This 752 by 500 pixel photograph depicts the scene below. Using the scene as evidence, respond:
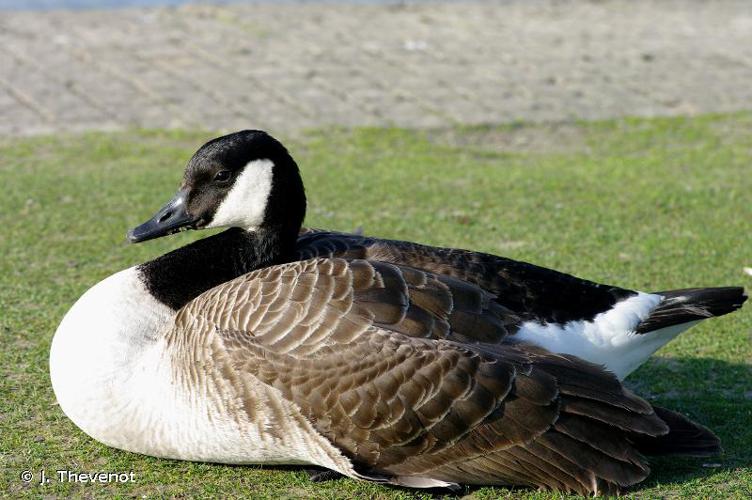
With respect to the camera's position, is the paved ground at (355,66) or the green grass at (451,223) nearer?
the green grass at (451,223)

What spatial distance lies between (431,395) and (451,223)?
407 centimetres

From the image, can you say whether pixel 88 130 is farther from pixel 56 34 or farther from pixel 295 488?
pixel 295 488

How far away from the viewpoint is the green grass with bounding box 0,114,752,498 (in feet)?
16.5

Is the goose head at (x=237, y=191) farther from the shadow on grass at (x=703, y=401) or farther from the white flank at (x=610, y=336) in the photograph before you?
the shadow on grass at (x=703, y=401)

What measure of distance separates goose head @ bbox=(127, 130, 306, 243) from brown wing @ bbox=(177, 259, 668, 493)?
69 centimetres

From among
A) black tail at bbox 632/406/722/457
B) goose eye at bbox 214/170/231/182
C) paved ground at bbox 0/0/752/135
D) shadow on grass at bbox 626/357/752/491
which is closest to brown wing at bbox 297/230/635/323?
goose eye at bbox 214/170/231/182

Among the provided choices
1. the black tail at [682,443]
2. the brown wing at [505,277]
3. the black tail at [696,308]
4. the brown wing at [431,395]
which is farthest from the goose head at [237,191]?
the black tail at [682,443]

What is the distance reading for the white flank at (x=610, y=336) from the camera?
16.5 feet

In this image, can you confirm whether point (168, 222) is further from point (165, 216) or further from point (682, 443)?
point (682, 443)

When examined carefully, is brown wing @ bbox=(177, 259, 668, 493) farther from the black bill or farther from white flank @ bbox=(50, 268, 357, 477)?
the black bill

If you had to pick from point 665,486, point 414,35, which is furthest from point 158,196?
point 414,35

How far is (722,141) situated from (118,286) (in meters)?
7.50

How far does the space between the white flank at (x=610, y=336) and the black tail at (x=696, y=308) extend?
0.05 m

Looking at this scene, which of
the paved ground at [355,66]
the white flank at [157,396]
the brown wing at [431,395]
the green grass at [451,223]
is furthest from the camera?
the paved ground at [355,66]
